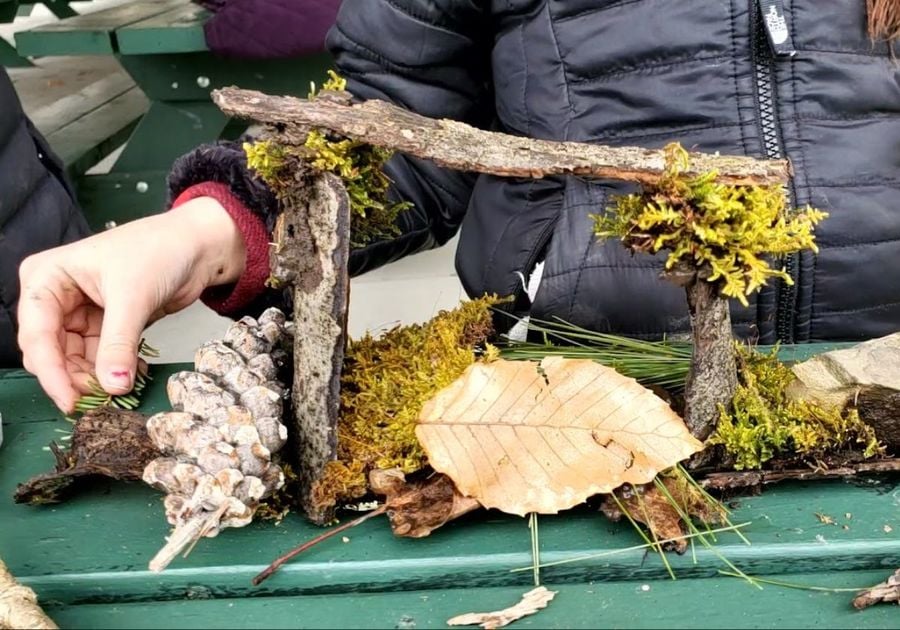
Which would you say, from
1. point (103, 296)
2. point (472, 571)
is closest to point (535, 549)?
point (472, 571)

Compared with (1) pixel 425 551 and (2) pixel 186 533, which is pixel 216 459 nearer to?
(2) pixel 186 533

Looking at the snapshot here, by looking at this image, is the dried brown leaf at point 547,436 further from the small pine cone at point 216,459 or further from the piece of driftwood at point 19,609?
the piece of driftwood at point 19,609

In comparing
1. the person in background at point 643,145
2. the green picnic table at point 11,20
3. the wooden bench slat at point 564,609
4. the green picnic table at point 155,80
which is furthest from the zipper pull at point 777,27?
the green picnic table at point 11,20

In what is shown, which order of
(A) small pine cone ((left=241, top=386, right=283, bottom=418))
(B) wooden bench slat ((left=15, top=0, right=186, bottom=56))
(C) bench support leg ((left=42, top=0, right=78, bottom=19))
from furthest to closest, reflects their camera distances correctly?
(C) bench support leg ((left=42, top=0, right=78, bottom=19))
(B) wooden bench slat ((left=15, top=0, right=186, bottom=56))
(A) small pine cone ((left=241, top=386, right=283, bottom=418))

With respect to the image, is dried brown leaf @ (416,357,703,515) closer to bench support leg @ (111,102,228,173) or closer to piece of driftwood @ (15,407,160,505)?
piece of driftwood @ (15,407,160,505)

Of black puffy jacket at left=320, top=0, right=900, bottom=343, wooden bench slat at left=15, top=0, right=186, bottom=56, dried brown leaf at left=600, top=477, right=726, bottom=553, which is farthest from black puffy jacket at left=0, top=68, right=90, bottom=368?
wooden bench slat at left=15, top=0, right=186, bottom=56

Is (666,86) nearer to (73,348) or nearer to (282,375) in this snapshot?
(282,375)
